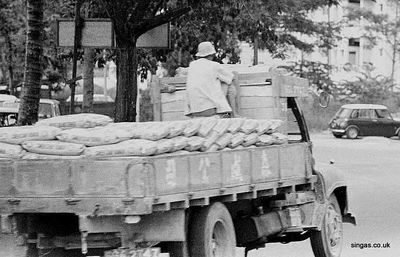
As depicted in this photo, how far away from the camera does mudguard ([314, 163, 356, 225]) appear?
1156 cm

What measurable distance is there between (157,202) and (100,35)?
1068 cm

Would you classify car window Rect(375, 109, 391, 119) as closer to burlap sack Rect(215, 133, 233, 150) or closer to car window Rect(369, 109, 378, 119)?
car window Rect(369, 109, 378, 119)

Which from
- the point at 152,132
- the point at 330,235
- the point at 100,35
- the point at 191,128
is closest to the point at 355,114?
the point at 100,35

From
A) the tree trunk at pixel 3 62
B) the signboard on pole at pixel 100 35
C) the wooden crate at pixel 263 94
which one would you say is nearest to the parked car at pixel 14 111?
the signboard on pole at pixel 100 35

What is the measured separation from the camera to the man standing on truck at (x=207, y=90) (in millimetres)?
10969

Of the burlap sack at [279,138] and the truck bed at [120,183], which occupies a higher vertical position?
the burlap sack at [279,138]

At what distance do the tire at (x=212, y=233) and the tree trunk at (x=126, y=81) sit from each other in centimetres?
963

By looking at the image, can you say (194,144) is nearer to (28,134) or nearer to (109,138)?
(109,138)

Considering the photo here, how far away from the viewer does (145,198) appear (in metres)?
7.82

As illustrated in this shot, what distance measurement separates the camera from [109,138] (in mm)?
8172

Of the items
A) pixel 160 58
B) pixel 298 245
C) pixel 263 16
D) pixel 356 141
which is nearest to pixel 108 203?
pixel 298 245

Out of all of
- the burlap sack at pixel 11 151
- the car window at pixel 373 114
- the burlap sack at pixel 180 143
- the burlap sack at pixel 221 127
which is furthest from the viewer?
the car window at pixel 373 114

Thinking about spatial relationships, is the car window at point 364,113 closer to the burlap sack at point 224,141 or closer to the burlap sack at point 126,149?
the burlap sack at point 224,141

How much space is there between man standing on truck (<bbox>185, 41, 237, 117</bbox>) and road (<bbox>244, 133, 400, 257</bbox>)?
9.60 feet
